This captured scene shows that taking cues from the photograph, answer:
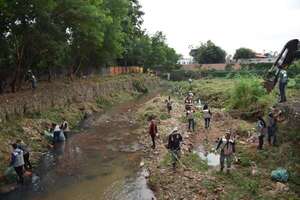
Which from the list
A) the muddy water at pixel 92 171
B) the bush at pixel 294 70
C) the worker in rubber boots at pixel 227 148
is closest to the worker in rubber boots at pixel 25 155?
the muddy water at pixel 92 171

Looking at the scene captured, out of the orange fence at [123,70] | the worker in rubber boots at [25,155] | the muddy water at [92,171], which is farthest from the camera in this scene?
the orange fence at [123,70]

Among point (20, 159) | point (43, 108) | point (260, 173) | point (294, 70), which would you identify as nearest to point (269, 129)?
point (260, 173)

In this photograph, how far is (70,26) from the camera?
118 ft

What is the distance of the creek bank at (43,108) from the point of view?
25.2 metres

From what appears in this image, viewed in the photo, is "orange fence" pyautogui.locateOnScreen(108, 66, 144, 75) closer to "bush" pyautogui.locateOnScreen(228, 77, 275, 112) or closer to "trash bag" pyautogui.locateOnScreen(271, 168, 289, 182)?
"bush" pyautogui.locateOnScreen(228, 77, 275, 112)

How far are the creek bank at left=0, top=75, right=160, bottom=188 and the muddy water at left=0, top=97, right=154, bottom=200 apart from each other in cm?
155

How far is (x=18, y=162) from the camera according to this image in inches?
739

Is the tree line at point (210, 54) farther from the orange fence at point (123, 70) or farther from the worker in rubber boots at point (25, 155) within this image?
the worker in rubber boots at point (25, 155)

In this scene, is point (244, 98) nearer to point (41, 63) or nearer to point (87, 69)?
point (41, 63)

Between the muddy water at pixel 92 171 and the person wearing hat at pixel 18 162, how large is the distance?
69cm

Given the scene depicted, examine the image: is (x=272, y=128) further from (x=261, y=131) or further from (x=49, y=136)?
(x=49, y=136)

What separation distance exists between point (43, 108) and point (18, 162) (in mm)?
15615

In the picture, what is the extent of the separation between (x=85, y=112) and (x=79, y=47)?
10.5 m

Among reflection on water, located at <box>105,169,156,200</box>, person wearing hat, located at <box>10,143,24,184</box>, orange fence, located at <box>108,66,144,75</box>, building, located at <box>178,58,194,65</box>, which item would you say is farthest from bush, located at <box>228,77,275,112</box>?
building, located at <box>178,58,194,65</box>
